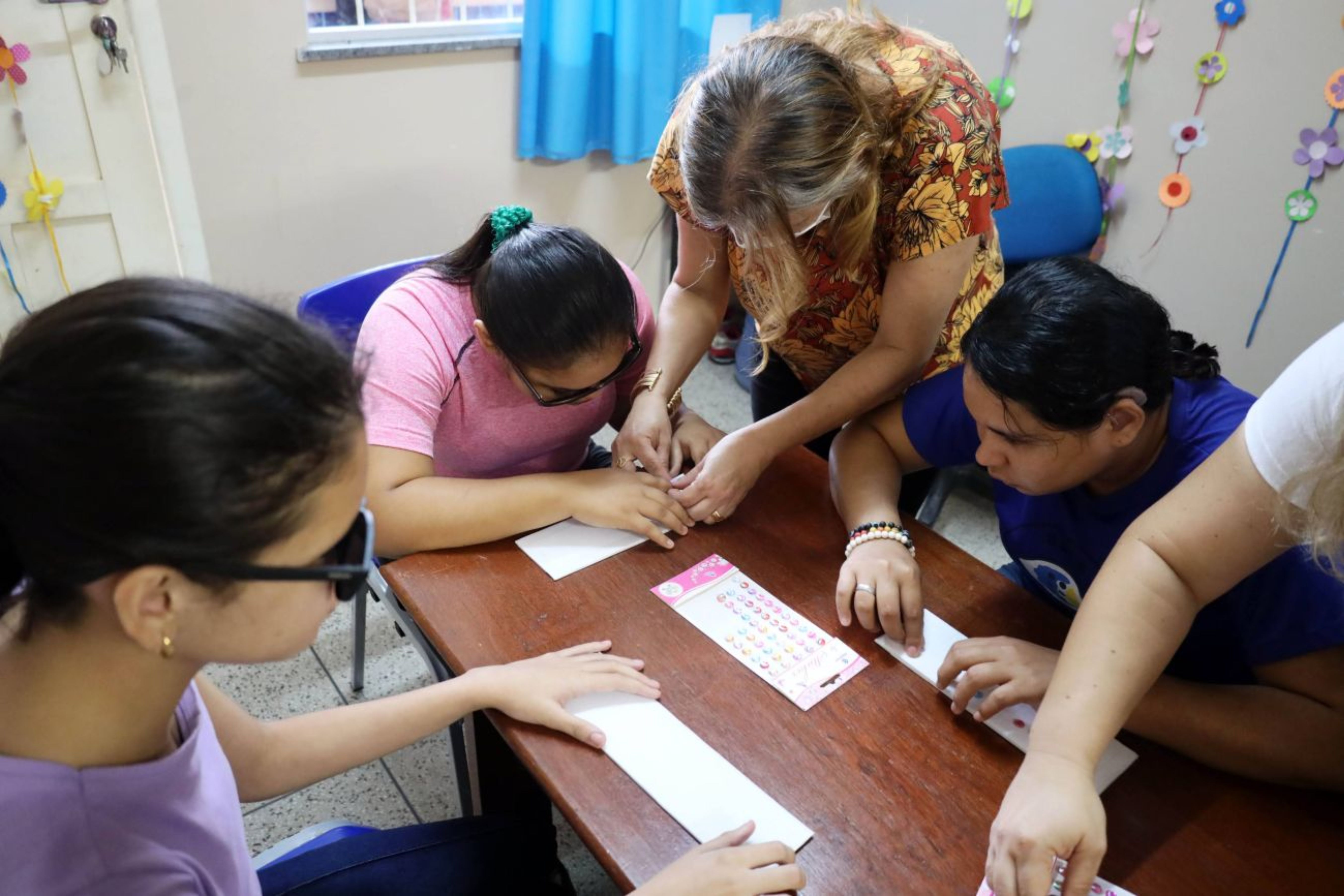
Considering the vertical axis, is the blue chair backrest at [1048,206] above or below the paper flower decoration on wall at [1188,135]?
below

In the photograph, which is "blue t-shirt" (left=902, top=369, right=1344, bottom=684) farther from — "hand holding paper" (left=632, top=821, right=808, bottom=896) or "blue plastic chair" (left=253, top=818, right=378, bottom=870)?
"blue plastic chair" (left=253, top=818, right=378, bottom=870)

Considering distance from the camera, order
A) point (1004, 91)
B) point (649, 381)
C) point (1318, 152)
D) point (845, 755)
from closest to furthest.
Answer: point (845, 755), point (649, 381), point (1318, 152), point (1004, 91)

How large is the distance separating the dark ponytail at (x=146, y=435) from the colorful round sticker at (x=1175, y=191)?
2489mm

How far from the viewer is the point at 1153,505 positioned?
1.01 metres

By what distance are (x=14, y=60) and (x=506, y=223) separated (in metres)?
1.35

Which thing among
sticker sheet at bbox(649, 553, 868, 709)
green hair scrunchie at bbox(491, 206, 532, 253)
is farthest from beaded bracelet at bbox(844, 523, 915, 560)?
green hair scrunchie at bbox(491, 206, 532, 253)

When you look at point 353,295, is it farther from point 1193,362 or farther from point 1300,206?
point 1300,206

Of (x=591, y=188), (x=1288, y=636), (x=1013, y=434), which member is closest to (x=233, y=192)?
(x=591, y=188)

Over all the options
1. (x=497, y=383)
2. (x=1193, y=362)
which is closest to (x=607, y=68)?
(x=497, y=383)

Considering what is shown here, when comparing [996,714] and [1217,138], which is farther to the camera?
[1217,138]

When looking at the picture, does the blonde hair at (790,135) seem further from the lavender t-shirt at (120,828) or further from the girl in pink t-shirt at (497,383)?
the lavender t-shirt at (120,828)

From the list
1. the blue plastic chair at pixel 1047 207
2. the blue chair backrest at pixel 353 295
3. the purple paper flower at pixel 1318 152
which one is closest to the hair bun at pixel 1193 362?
the blue chair backrest at pixel 353 295

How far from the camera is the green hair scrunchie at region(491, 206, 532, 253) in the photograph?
4.27 ft

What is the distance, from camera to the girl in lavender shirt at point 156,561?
56 centimetres
